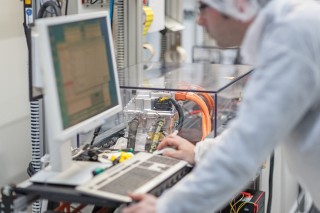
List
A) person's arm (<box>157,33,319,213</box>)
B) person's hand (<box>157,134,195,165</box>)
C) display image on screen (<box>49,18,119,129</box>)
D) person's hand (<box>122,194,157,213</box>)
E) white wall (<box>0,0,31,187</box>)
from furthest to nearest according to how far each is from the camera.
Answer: white wall (<box>0,0,31,187</box>) < person's hand (<box>157,134,195,165</box>) < display image on screen (<box>49,18,119,129</box>) < person's hand (<box>122,194,157,213</box>) < person's arm (<box>157,33,319,213</box>)

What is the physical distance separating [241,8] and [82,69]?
52cm

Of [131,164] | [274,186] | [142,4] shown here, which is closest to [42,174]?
[131,164]

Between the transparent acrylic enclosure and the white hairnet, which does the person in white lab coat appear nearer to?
the white hairnet

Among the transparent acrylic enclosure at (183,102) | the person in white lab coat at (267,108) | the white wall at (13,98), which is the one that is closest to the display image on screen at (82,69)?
the person in white lab coat at (267,108)

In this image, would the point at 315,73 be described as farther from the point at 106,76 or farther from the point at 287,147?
the point at 106,76

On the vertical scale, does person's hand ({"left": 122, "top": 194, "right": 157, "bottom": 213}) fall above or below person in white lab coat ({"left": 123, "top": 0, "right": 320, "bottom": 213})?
below

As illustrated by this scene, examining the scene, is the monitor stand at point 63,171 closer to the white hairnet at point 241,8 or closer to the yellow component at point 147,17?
the white hairnet at point 241,8

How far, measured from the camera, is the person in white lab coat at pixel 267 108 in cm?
120

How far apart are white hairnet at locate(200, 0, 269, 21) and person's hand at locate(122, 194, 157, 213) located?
1.73 ft

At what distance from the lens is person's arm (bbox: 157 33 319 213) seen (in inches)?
47.1

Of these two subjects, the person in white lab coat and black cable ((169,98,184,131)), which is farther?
black cable ((169,98,184,131))

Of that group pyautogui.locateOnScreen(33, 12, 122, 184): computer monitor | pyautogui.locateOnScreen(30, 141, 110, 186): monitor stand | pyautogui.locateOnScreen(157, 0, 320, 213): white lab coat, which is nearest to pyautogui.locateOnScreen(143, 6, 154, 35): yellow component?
pyautogui.locateOnScreen(33, 12, 122, 184): computer monitor

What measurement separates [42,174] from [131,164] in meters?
0.28

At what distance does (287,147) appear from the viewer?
4.77 feet
